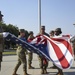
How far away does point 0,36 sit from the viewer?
25.8ft

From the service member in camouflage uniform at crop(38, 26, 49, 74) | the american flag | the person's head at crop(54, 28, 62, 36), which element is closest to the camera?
the american flag

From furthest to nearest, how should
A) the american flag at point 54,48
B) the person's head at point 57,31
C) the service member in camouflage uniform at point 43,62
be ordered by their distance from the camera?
the service member in camouflage uniform at point 43,62, the person's head at point 57,31, the american flag at point 54,48

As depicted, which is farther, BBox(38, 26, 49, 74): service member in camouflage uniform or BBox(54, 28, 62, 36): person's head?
BBox(38, 26, 49, 74): service member in camouflage uniform

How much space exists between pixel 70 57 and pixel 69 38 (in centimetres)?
77

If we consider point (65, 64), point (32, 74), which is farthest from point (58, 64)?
point (32, 74)

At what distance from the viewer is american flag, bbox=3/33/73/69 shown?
336 inches

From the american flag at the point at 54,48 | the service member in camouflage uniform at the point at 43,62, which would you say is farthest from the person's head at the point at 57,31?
the service member in camouflage uniform at the point at 43,62

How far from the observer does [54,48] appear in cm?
916

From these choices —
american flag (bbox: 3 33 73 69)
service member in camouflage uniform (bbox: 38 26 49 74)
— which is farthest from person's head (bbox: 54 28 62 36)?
service member in camouflage uniform (bbox: 38 26 49 74)

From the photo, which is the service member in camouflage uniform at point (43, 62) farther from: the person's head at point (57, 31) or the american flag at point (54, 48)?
the american flag at point (54, 48)

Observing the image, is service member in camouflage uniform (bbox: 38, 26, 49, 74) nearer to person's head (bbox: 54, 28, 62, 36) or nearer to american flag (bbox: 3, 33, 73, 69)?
person's head (bbox: 54, 28, 62, 36)

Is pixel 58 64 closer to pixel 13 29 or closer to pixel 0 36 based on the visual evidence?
pixel 0 36

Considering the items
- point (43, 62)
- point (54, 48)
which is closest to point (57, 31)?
point (54, 48)

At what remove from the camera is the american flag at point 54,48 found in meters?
8.54
